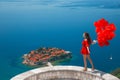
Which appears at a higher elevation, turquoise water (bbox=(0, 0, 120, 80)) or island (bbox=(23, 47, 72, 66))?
turquoise water (bbox=(0, 0, 120, 80))

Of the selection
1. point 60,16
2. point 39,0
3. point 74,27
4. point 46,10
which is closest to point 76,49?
point 74,27

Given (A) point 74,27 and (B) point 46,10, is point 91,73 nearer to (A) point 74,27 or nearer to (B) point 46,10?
(A) point 74,27

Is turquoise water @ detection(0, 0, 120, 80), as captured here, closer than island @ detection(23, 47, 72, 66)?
No

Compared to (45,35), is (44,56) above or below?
below

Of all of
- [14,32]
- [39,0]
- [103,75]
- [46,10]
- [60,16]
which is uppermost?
[39,0]

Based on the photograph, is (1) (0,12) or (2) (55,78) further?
(1) (0,12)
